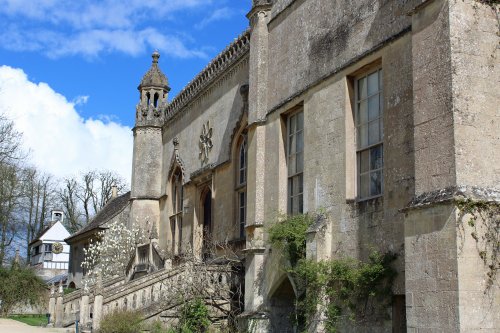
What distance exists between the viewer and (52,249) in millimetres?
70688

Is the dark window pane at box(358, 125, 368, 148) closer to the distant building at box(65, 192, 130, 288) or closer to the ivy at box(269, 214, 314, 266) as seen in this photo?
the ivy at box(269, 214, 314, 266)

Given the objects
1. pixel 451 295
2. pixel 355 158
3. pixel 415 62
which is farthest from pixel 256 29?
pixel 451 295

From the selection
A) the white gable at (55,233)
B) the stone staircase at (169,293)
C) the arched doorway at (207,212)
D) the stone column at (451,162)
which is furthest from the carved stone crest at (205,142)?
the white gable at (55,233)

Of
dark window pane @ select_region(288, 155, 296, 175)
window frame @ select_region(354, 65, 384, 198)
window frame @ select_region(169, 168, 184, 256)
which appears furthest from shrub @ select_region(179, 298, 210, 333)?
window frame @ select_region(169, 168, 184, 256)

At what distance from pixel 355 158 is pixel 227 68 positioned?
34.2 ft

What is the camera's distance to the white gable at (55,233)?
6919 cm

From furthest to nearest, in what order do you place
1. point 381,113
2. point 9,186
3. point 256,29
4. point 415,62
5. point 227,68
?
point 9,186
point 227,68
point 256,29
point 381,113
point 415,62

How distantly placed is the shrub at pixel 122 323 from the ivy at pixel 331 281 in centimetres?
506

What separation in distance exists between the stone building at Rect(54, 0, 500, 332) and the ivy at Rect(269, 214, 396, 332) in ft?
0.73

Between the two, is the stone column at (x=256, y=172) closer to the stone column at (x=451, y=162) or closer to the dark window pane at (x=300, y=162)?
the dark window pane at (x=300, y=162)

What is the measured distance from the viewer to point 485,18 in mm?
9453

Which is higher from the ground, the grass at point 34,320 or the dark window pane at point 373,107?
the dark window pane at point 373,107

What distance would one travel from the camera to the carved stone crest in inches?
915

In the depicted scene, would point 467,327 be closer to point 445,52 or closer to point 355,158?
point 445,52
